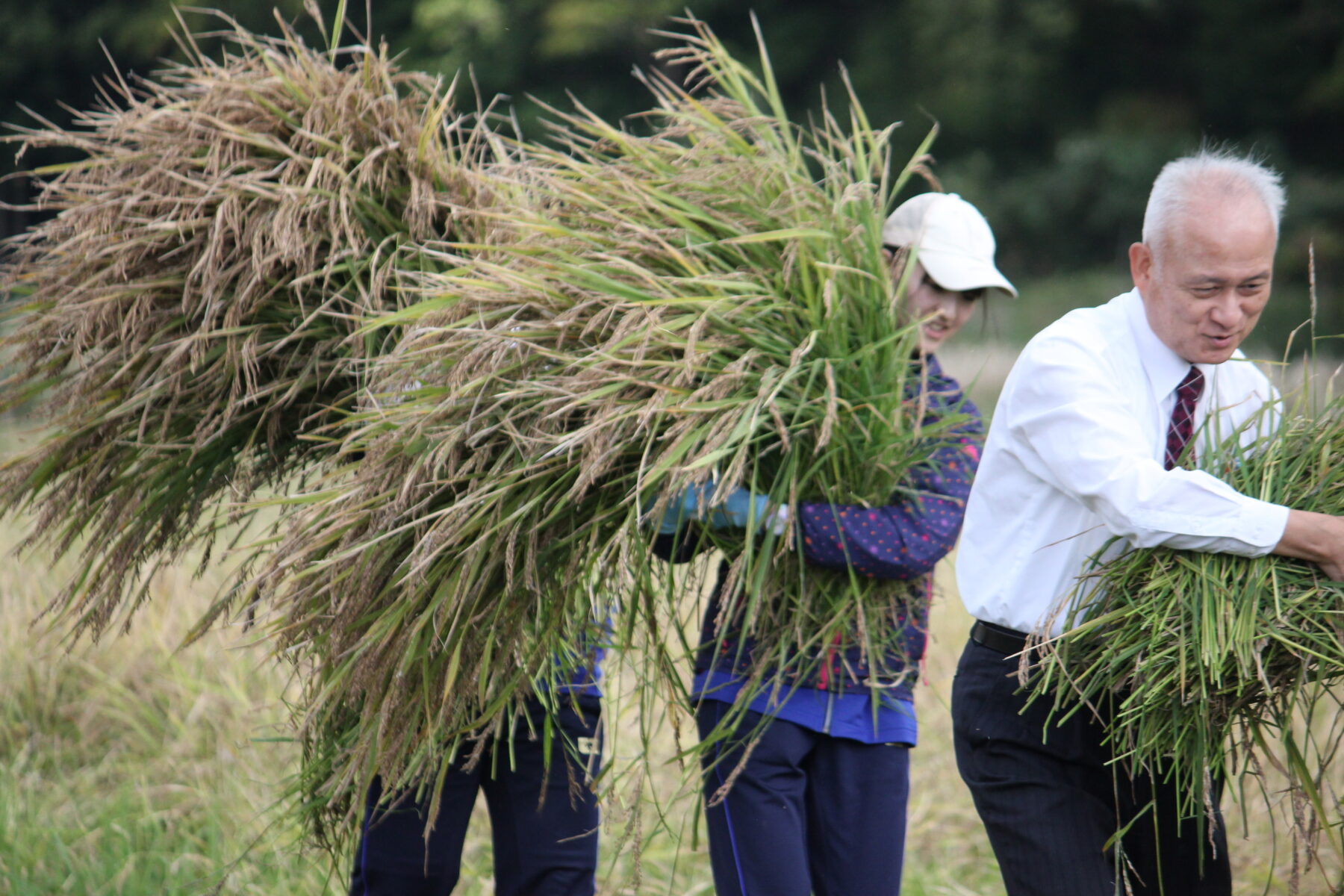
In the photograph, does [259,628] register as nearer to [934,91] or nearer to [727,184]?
[727,184]

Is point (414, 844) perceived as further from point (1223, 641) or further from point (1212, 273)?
point (1212, 273)

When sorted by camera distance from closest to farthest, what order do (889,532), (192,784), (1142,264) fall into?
(1142,264), (889,532), (192,784)

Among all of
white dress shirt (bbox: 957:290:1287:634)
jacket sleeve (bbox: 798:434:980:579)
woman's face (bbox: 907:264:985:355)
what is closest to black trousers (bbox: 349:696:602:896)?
jacket sleeve (bbox: 798:434:980:579)

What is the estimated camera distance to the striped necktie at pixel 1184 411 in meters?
2.08

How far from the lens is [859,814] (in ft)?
7.87

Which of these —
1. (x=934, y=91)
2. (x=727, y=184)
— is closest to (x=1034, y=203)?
(x=934, y=91)

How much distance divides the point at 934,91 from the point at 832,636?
1727 centimetres

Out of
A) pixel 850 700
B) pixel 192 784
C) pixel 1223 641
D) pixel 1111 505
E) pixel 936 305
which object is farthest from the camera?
pixel 192 784

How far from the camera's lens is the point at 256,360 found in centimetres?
242

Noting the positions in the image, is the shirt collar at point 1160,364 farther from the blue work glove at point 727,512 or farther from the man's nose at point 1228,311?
the blue work glove at point 727,512

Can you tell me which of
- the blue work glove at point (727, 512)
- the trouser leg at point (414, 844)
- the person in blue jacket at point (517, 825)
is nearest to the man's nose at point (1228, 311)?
the blue work glove at point (727, 512)

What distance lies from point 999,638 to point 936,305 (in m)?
0.69

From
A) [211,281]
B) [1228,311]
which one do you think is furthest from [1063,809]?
[211,281]

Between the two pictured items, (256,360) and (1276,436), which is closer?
(1276,436)
